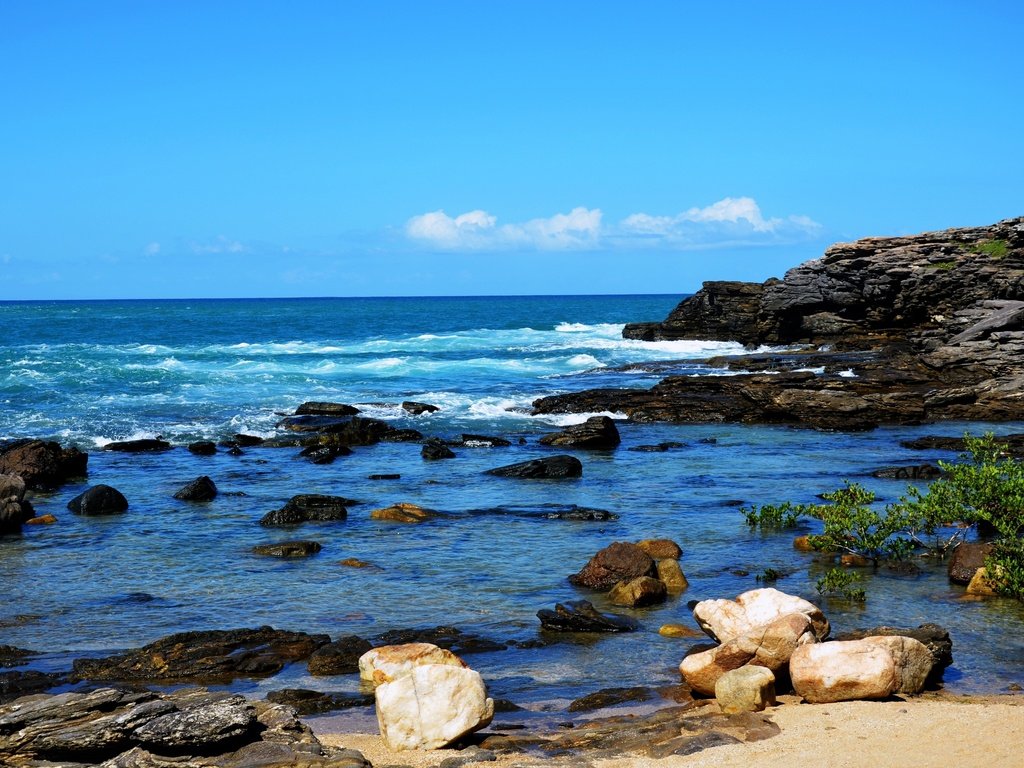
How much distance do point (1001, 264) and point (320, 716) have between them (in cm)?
4257

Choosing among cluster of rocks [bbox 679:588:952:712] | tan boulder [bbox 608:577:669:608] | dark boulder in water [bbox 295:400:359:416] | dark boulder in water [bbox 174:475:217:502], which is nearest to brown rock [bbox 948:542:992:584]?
cluster of rocks [bbox 679:588:952:712]

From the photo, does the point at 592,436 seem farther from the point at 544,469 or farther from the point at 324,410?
the point at 324,410

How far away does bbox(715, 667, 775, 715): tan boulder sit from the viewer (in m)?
9.23

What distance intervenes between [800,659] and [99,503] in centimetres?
1439

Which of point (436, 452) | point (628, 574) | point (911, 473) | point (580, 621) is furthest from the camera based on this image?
point (436, 452)

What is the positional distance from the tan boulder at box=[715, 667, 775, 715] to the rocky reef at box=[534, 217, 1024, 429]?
21.1 m

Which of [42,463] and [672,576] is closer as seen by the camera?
[672,576]

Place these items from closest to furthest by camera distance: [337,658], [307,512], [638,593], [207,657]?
[337,658], [207,657], [638,593], [307,512]

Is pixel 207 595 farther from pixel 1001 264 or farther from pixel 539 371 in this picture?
pixel 1001 264

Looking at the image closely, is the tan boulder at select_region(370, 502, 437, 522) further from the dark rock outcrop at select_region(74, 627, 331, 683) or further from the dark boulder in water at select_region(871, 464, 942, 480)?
the dark boulder in water at select_region(871, 464, 942, 480)

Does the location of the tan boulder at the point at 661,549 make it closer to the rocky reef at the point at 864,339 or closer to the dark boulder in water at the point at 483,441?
the dark boulder in water at the point at 483,441

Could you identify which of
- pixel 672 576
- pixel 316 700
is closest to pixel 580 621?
pixel 672 576

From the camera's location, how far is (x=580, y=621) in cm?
1225

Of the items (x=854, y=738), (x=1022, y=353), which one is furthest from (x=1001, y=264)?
(x=854, y=738)
